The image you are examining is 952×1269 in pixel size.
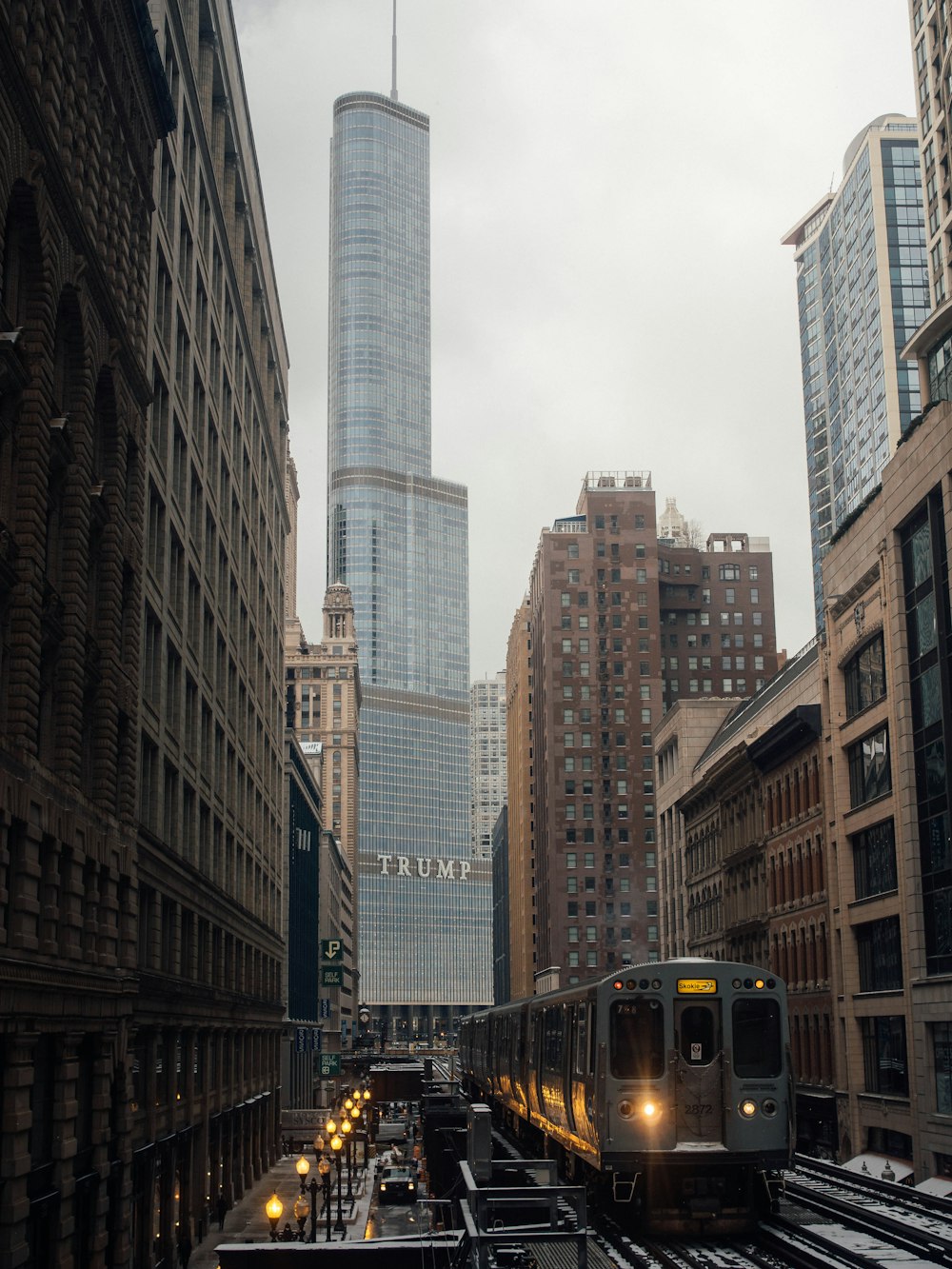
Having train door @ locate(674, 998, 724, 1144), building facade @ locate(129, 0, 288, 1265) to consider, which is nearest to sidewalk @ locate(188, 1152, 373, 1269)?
building facade @ locate(129, 0, 288, 1265)

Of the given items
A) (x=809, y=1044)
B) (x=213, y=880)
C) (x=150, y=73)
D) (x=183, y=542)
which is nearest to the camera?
(x=150, y=73)

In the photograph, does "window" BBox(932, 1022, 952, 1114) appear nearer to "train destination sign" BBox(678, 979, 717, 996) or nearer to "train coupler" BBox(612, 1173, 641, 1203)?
"train destination sign" BBox(678, 979, 717, 996)

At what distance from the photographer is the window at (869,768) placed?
53.0 m

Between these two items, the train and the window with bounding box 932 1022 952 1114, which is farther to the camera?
the window with bounding box 932 1022 952 1114

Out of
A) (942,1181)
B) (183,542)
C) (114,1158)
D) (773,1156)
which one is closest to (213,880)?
(183,542)

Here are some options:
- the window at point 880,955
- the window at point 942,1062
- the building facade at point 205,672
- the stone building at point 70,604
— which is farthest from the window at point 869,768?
the stone building at point 70,604

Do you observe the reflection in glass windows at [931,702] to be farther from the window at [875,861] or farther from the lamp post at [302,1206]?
the lamp post at [302,1206]

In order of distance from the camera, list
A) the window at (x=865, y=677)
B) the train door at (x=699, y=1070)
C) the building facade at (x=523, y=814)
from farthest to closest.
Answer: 1. the building facade at (x=523, y=814)
2. the window at (x=865, y=677)
3. the train door at (x=699, y=1070)

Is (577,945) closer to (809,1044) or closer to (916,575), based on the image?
(809,1044)

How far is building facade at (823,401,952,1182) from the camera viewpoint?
4703cm

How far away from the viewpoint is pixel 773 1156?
2475cm

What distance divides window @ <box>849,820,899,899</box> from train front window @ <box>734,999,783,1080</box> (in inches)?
1097

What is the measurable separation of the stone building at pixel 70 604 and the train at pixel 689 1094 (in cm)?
865

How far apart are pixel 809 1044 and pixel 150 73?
47.4m
